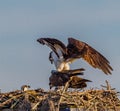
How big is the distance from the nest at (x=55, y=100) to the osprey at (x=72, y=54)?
2.15 ft

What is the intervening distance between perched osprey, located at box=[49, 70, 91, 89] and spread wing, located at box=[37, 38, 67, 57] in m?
0.66

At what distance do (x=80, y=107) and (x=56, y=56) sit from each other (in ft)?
5.89

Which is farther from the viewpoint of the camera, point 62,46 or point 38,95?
point 62,46

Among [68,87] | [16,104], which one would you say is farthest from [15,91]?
[68,87]

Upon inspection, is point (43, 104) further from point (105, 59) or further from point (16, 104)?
point (105, 59)

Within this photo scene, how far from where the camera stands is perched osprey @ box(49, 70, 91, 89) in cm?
1470

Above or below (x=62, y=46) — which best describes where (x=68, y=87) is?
below

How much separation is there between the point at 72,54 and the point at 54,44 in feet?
1.63

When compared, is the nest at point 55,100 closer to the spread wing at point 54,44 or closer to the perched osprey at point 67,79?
the perched osprey at point 67,79

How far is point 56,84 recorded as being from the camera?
1486cm

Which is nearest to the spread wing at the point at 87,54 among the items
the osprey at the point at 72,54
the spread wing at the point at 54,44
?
the osprey at the point at 72,54

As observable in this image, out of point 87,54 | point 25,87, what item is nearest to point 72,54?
point 87,54

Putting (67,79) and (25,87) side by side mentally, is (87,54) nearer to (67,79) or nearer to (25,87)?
(67,79)

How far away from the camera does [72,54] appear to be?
15.1m
